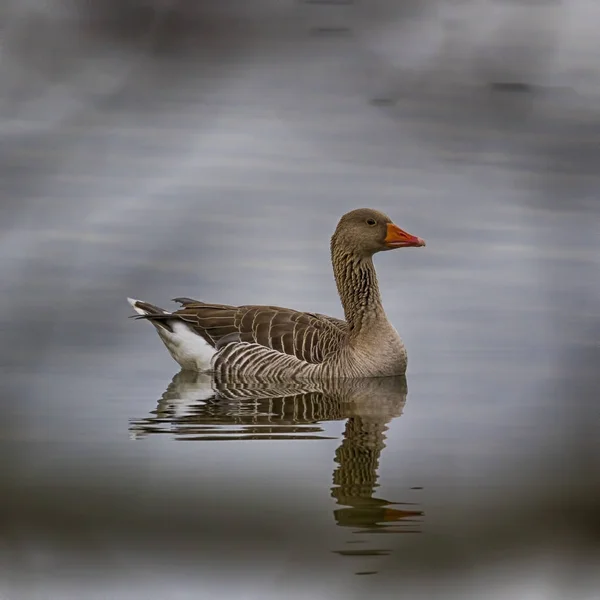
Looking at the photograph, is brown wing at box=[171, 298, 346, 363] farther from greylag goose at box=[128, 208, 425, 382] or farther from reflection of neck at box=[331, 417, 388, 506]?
reflection of neck at box=[331, 417, 388, 506]

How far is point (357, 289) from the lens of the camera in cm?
883

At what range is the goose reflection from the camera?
15.5 feet

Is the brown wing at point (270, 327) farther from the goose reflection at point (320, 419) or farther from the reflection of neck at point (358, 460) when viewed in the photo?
the reflection of neck at point (358, 460)

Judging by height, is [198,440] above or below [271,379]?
below

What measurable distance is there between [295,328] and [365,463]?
3162mm

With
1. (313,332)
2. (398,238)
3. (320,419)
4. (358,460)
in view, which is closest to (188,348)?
(313,332)

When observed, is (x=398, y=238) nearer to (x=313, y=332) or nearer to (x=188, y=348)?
(x=313, y=332)

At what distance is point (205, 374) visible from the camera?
28.5 ft

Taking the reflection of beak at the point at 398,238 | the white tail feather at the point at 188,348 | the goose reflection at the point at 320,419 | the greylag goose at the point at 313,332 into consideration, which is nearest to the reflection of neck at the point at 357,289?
the greylag goose at the point at 313,332

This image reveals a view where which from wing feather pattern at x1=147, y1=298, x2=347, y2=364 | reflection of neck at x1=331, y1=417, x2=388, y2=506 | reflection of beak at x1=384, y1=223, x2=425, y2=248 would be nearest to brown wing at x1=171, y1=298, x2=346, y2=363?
wing feather pattern at x1=147, y1=298, x2=347, y2=364

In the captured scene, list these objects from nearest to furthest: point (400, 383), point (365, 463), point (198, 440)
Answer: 1. point (365, 463)
2. point (198, 440)
3. point (400, 383)

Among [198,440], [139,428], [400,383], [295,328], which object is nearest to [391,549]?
[198,440]

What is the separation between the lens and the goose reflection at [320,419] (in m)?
4.73

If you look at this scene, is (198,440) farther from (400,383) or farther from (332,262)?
(332,262)
